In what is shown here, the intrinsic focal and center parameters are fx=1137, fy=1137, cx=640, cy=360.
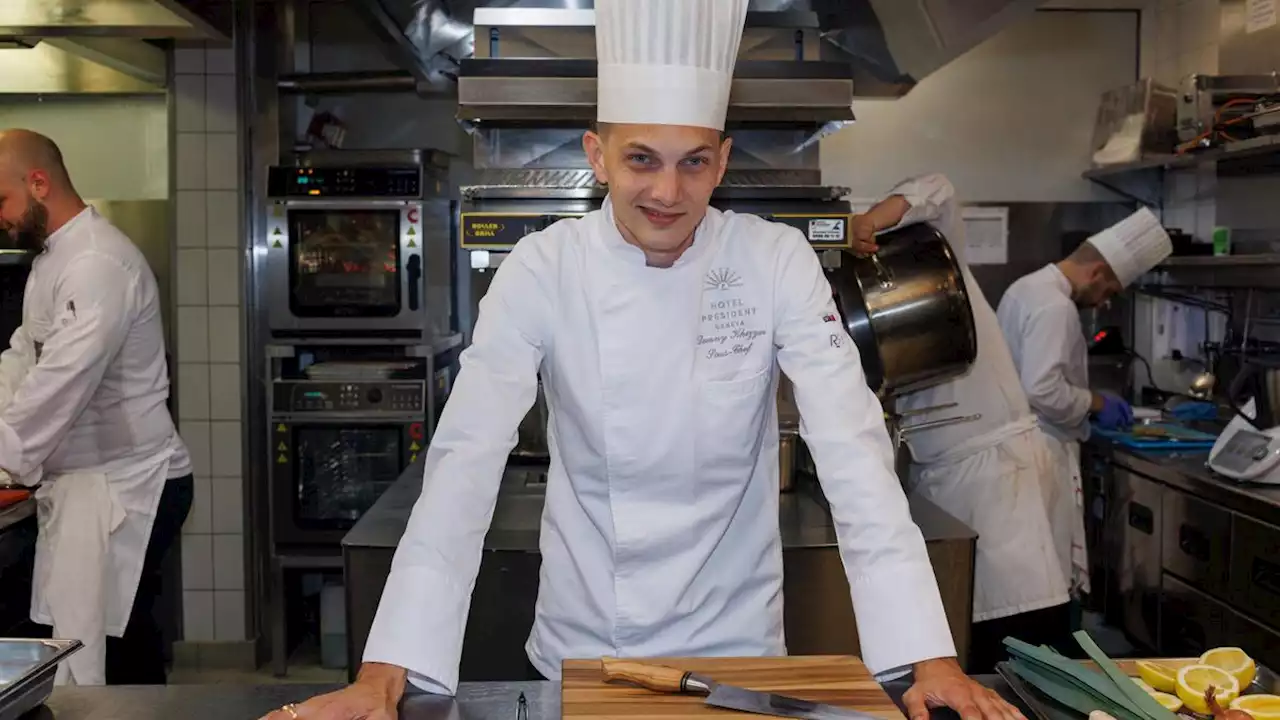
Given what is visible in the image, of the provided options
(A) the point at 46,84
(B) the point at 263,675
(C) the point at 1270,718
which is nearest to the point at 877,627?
(C) the point at 1270,718

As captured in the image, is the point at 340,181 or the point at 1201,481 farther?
the point at 340,181

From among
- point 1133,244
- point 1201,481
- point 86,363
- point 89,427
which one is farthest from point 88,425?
point 1133,244

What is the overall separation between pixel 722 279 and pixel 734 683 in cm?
62

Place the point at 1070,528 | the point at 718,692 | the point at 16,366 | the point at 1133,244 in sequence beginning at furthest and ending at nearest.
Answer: the point at 1133,244
the point at 1070,528
the point at 16,366
the point at 718,692

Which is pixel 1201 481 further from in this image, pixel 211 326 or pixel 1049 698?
pixel 211 326

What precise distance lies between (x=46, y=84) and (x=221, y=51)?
75 centimetres

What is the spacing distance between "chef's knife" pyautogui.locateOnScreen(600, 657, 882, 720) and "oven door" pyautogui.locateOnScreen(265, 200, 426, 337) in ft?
9.82

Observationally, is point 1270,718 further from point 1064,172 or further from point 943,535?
point 1064,172

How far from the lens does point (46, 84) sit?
14.2ft

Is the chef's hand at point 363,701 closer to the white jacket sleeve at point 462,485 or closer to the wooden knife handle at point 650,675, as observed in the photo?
the white jacket sleeve at point 462,485

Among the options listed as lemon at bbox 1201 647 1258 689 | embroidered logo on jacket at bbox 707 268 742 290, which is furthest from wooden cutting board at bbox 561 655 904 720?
embroidered logo on jacket at bbox 707 268 742 290

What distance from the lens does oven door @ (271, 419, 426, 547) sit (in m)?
4.13

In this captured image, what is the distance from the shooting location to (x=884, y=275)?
9.64 feet

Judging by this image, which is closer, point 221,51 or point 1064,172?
point 221,51
